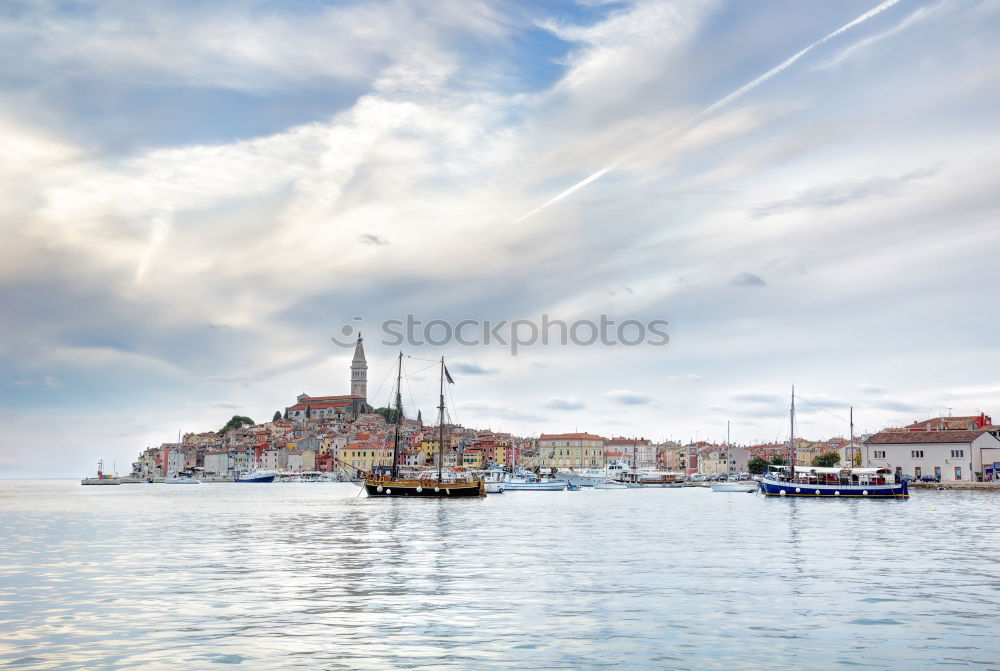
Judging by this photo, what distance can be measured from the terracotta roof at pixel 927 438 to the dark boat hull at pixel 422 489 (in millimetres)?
61860

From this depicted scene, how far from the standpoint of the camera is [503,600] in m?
24.3

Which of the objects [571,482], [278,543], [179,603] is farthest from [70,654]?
[571,482]

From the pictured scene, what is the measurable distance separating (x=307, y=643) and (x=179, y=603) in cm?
718

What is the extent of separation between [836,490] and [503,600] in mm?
80353

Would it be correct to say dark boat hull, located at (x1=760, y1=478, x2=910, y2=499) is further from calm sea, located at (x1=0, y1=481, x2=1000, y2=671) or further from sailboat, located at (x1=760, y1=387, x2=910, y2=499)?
calm sea, located at (x1=0, y1=481, x2=1000, y2=671)

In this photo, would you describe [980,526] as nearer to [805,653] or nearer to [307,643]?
[805,653]

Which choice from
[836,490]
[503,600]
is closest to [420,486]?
[836,490]

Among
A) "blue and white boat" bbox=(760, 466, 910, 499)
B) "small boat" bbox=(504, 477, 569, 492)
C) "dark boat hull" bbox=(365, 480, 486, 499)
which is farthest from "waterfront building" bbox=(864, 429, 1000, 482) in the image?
A: "dark boat hull" bbox=(365, 480, 486, 499)

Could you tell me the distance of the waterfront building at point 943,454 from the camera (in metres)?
122

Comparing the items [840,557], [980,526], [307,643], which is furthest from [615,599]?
[980,526]

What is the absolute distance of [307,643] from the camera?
60.1 ft

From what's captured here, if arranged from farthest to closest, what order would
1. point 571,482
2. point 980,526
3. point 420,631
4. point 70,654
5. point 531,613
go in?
1. point 571,482
2. point 980,526
3. point 531,613
4. point 420,631
5. point 70,654

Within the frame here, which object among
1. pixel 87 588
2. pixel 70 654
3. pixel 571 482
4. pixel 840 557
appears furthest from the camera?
pixel 571 482

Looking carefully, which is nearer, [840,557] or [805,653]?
[805,653]
